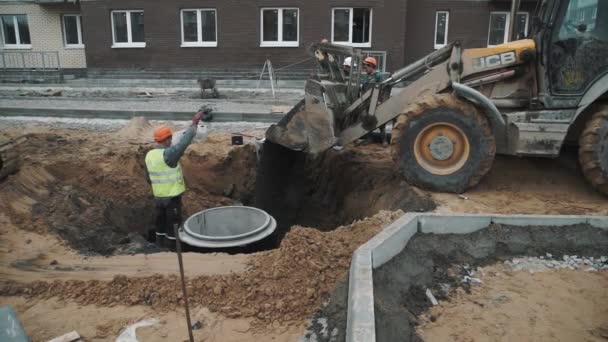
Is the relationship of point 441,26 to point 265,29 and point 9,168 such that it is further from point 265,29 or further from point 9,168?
point 9,168

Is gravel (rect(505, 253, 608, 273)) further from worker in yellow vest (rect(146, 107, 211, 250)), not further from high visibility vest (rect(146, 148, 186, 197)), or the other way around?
high visibility vest (rect(146, 148, 186, 197))

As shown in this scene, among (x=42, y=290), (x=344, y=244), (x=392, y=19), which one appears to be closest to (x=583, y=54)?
(x=344, y=244)

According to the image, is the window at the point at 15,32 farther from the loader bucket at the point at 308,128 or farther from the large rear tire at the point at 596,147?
the large rear tire at the point at 596,147

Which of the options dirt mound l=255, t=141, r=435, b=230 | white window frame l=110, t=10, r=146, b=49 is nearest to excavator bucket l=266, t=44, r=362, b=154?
dirt mound l=255, t=141, r=435, b=230

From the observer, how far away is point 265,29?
61.3 ft

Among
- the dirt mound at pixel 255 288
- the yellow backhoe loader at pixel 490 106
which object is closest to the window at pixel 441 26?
the yellow backhoe loader at pixel 490 106

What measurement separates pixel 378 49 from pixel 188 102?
7685 millimetres

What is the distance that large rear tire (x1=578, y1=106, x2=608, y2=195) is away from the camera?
6.13m

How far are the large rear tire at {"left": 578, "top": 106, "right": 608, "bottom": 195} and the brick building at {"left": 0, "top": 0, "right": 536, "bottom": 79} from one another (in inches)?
473

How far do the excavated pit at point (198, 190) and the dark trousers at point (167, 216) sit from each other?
310 millimetres

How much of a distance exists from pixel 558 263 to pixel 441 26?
50.2 ft

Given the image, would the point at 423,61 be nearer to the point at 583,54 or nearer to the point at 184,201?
the point at 583,54

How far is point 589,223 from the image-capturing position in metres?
5.24

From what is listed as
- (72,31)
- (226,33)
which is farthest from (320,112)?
(72,31)
